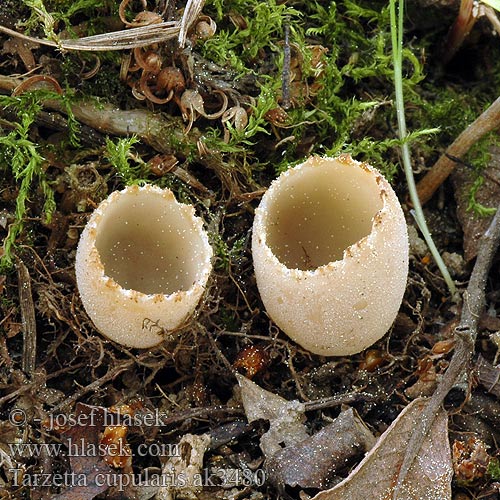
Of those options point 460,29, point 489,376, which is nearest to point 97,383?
point 489,376

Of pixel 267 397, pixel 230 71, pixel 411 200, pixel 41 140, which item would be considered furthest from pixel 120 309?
pixel 411 200

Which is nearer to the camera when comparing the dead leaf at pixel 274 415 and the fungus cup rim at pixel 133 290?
the fungus cup rim at pixel 133 290

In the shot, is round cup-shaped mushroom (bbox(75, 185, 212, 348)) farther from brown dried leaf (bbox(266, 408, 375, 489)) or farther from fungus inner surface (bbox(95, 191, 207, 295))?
brown dried leaf (bbox(266, 408, 375, 489))

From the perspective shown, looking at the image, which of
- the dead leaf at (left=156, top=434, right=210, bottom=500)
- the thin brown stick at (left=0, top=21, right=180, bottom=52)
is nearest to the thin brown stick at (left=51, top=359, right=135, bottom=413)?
the dead leaf at (left=156, top=434, right=210, bottom=500)

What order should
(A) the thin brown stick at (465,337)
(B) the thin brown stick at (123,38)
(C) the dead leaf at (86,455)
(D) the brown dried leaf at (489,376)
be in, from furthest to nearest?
(B) the thin brown stick at (123,38)
(D) the brown dried leaf at (489,376)
(A) the thin brown stick at (465,337)
(C) the dead leaf at (86,455)

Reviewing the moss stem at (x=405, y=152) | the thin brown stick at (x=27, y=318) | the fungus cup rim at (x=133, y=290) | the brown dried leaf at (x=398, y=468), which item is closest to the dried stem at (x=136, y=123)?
the fungus cup rim at (x=133, y=290)

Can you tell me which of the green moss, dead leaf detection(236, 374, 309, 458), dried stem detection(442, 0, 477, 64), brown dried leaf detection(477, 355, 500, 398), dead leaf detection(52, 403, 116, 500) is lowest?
dead leaf detection(52, 403, 116, 500)

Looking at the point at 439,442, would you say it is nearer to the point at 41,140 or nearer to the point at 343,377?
the point at 343,377

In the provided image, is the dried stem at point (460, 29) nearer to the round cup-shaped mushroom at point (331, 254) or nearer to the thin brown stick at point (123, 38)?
the round cup-shaped mushroom at point (331, 254)
